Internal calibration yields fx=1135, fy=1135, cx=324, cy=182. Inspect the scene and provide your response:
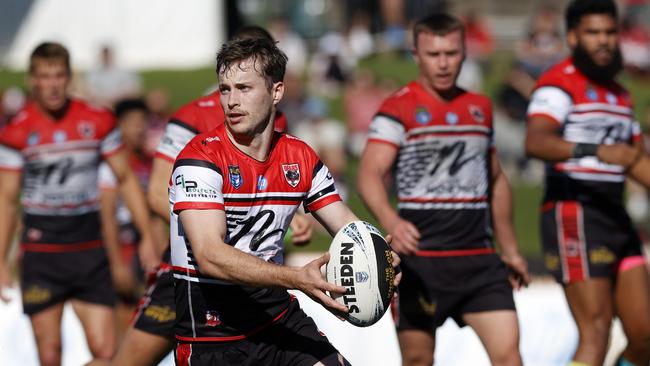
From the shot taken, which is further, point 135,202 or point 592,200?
point 135,202

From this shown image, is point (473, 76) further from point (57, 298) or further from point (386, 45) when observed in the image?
point (57, 298)

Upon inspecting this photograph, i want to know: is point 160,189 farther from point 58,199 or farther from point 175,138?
point 58,199

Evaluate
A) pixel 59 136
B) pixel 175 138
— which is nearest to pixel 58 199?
pixel 59 136

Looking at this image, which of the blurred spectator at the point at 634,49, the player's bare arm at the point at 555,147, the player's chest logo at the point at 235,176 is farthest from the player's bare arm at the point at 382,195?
the blurred spectator at the point at 634,49

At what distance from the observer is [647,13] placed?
74.6 ft

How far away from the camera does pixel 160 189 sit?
263 inches

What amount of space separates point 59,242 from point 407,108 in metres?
2.79

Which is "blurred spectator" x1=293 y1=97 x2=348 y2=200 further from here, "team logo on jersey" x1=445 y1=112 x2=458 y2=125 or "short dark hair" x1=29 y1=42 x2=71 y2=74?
"team logo on jersey" x1=445 y1=112 x2=458 y2=125

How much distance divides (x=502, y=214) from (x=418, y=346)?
3.32ft

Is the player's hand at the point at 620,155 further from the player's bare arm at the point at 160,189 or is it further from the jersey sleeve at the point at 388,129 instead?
the player's bare arm at the point at 160,189

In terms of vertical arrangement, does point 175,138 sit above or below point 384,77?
above

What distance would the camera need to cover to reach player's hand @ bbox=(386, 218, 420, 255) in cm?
A: 644

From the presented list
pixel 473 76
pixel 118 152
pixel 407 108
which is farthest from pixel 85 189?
pixel 473 76

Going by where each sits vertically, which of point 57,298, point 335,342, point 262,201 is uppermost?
point 262,201
